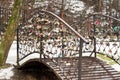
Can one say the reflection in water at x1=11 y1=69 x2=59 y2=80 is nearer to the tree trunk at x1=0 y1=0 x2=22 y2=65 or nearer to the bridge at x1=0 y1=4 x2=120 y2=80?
the bridge at x1=0 y1=4 x2=120 y2=80

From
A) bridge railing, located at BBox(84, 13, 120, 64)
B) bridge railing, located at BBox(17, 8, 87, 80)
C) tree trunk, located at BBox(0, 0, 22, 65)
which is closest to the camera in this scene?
bridge railing, located at BBox(17, 8, 87, 80)

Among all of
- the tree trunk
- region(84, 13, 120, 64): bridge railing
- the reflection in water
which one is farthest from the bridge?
the tree trunk

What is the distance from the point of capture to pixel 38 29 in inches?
330

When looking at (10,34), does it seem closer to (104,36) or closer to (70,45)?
(104,36)

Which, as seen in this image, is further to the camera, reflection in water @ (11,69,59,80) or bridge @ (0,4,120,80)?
reflection in water @ (11,69,59,80)

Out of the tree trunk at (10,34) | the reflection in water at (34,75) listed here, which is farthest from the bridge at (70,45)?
the tree trunk at (10,34)

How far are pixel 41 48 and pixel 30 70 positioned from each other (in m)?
1.85

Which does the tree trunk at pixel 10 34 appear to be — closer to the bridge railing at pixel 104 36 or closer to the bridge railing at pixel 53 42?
the bridge railing at pixel 53 42

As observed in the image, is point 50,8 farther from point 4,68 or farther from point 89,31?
point 89,31

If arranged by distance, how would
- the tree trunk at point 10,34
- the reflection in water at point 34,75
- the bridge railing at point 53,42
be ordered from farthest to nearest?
1. the tree trunk at point 10,34
2. the reflection in water at point 34,75
3. the bridge railing at point 53,42

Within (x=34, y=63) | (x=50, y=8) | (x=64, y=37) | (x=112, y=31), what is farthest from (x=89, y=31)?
(x=50, y=8)

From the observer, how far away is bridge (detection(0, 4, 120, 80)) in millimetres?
6824

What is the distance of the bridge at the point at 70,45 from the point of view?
682 cm

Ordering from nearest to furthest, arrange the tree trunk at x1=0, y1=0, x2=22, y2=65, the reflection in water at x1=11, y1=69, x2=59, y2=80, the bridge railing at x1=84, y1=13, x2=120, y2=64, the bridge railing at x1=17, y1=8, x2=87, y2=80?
the bridge railing at x1=17, y1=8, x2=87, y2=80, the bridge railing at x1=84, y1=13, x2=120, y2=64, the reflection in water at x1=11, y1=69, x2=59, y2=80, the tree trunk at x1=0, y1=0, x2=22, y2=65
